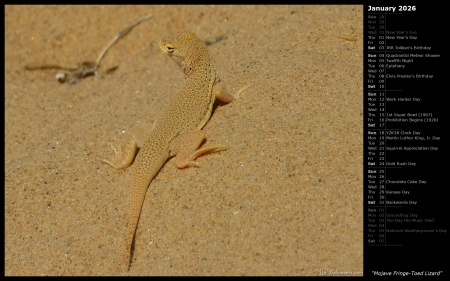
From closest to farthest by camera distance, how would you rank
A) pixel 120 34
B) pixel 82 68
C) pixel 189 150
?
pixel 189 150 < pixel 82 68 < pixel 120 34

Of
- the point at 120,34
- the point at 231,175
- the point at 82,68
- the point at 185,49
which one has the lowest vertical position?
the point at 82,68

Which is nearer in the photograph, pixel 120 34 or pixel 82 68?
pixel 82 68

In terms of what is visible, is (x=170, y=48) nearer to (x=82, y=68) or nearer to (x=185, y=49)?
(x=185, y=49)

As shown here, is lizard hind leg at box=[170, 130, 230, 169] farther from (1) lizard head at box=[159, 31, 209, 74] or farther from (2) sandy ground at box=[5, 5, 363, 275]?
(1) lizard head at box=[159, 31, 209, 74]

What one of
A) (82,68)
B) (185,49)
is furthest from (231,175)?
(82,68)

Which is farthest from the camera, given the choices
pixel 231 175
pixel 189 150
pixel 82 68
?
pixel 82 68

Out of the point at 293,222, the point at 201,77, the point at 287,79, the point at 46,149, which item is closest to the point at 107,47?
the point at 46,149

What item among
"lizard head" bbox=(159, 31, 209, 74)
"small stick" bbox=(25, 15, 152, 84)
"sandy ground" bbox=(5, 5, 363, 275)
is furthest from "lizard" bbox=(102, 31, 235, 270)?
"small stick" bbox=(25, 15, 152, 84)

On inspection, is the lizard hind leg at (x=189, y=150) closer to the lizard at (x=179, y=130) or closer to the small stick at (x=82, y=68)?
the lizard at (x=179, y=130)

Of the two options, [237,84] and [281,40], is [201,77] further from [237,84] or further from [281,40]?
[281,40]
